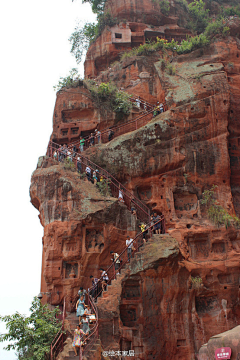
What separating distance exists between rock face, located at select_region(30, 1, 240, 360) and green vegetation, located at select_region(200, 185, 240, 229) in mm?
342

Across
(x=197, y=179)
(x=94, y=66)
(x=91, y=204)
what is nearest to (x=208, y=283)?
(x=197, y=179)

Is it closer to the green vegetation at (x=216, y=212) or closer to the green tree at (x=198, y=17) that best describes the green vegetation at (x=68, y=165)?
the green vegetation at (x=216, y=212)

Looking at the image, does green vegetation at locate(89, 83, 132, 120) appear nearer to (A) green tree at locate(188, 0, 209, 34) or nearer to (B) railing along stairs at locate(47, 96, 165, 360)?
(B) railing along stairs at locate(47, 96, 165, 360)

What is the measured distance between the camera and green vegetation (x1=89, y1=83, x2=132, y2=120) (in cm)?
2412

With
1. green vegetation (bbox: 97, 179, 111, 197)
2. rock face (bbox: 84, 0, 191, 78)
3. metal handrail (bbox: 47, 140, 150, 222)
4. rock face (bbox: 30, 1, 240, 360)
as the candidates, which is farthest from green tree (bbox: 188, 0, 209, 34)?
green vegetation (bbox: 97, 179, 111, 197)

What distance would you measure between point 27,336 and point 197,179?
1173 centimetres

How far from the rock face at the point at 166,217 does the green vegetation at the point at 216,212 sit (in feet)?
1.12

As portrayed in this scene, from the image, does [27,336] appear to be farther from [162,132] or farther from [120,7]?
[120,7]

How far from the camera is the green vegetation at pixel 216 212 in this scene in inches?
736

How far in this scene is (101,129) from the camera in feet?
79.9

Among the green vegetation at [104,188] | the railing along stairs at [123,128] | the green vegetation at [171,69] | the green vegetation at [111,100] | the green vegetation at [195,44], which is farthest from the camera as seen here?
the green vegetation at [195,44]

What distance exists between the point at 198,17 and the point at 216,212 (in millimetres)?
20134

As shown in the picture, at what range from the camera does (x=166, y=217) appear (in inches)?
774

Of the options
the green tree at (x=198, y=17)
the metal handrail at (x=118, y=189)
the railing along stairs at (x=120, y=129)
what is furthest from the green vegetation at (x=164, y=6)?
the metal handrail at (x=118, y=189)
